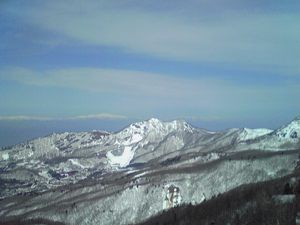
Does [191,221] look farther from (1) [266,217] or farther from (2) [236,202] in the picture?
(1) [266,217]

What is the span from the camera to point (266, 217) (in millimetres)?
139125

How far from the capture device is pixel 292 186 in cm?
16425

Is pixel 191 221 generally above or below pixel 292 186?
below

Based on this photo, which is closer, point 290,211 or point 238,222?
point 290,211

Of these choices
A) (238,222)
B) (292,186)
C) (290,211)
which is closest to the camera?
(290,211)

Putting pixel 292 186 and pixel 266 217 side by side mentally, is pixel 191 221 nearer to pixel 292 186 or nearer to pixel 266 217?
pixel 292 186

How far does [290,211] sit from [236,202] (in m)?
54.8

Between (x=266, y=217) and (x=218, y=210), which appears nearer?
(x=266, y=217)

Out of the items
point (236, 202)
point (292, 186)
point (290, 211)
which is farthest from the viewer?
point (236, 202)

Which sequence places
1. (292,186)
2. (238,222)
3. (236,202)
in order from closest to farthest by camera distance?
(238,222) → (292,186) → (236,202)

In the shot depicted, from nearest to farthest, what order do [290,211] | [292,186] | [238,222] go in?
[290,211], [238,222], [292,186]

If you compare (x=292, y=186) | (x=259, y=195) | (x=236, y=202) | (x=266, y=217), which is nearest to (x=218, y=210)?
(x=236, y=202)

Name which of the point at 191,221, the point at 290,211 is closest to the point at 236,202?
the point at 191,221

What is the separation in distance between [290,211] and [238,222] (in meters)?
18.8
